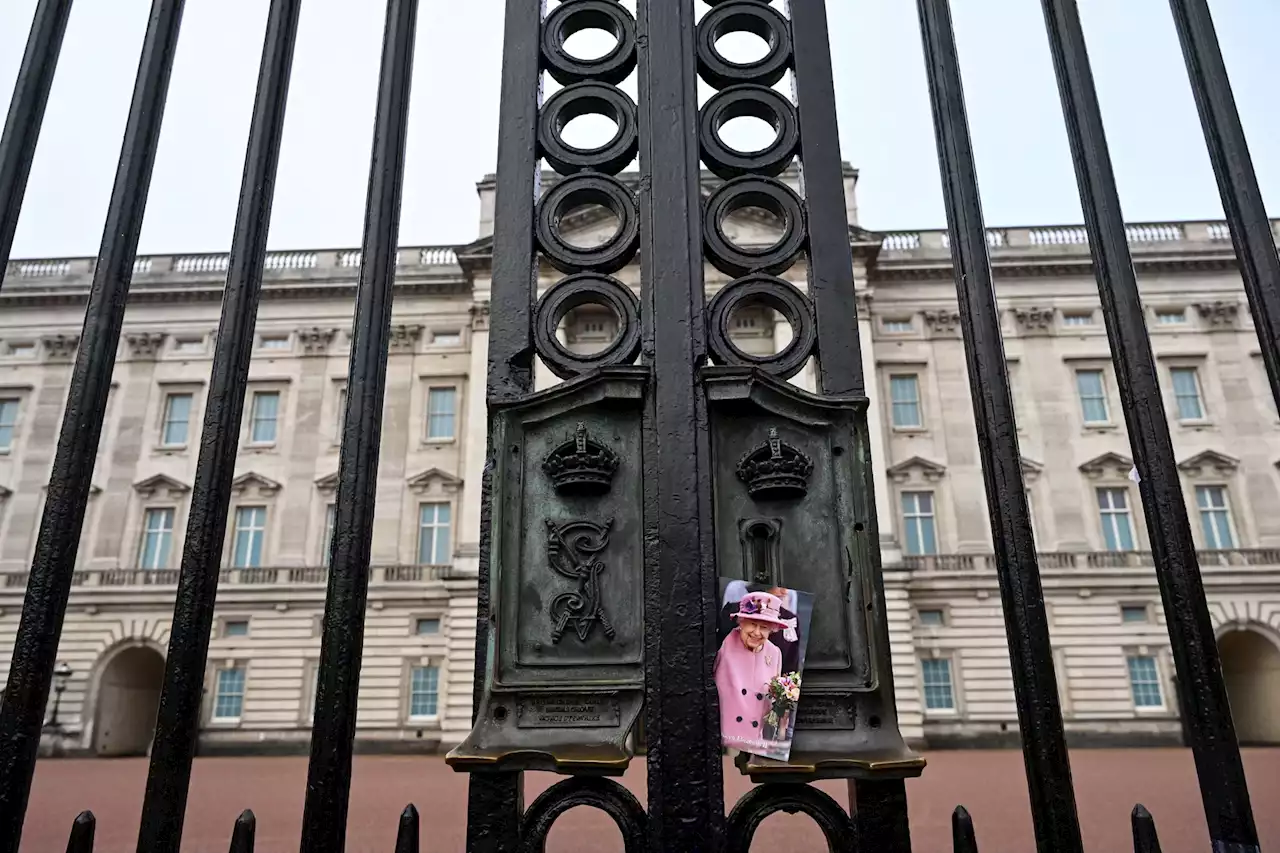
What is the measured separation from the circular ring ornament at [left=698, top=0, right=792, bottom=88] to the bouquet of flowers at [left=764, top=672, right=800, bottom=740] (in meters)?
1.81

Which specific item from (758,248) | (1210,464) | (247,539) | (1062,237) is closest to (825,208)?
(758,248)

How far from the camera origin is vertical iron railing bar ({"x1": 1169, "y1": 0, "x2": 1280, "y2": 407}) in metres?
2.21

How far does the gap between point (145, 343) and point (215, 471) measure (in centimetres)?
2809

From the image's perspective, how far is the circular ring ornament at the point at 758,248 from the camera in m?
2.43

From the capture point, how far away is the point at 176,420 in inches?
1043

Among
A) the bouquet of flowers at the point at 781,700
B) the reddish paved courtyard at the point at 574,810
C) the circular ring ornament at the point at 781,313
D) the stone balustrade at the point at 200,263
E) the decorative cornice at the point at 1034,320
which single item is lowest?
the reddish paved courtyard at the point at 574,810

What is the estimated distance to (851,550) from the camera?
221 cm

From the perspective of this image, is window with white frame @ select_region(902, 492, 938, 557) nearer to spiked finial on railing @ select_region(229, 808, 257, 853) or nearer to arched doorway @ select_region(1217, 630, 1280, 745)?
arched doorway @ select_region(1217, 630, 1280, 745)


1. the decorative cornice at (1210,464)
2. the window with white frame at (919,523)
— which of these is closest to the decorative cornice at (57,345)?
the window with white frame at (919,523)

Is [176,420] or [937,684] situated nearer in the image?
[937,684]

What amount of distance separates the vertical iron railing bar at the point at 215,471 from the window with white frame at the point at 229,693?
26051mm

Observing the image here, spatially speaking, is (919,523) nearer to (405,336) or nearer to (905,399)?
(905,399)

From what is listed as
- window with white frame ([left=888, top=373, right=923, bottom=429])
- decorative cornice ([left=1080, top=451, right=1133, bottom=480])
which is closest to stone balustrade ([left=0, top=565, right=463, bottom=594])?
window with white frame ([left=888, top=373, right=923, bottom=429])

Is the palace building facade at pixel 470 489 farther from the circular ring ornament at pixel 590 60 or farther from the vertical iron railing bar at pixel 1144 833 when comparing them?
the vertical iron railing bar at pixel 1144 833
